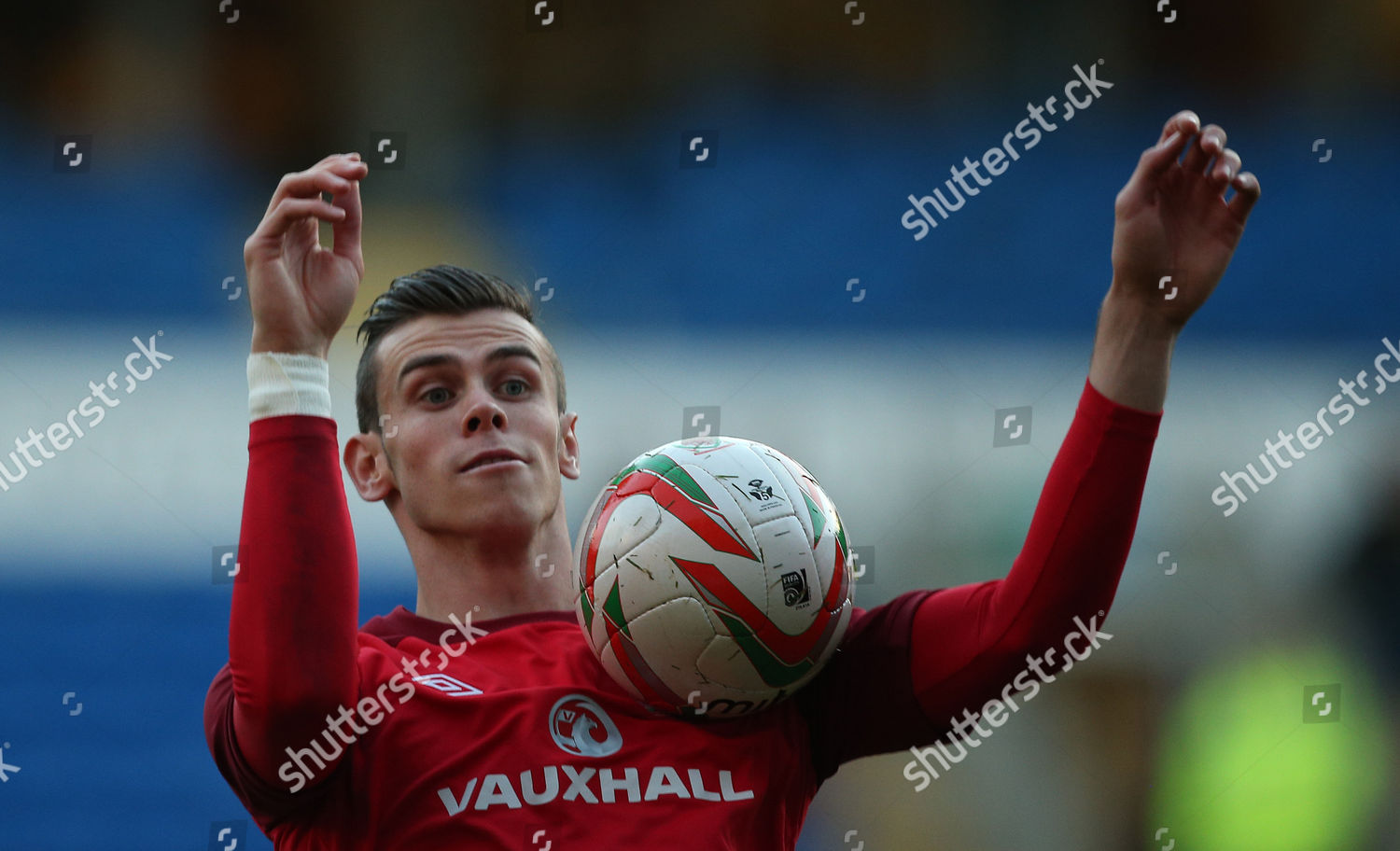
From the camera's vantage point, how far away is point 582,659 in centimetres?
278

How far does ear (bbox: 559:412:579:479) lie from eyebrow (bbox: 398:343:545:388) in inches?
8.9

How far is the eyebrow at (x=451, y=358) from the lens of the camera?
3.10 metres

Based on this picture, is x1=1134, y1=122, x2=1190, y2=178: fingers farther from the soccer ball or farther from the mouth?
the mouth

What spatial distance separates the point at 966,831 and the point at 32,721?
437 centimetres

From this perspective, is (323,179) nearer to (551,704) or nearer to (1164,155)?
(551,704)

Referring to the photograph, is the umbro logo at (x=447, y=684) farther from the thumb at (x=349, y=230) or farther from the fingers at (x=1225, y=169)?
the fingers at (x=1225, y=169)

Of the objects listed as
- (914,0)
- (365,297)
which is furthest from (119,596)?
(914,0)

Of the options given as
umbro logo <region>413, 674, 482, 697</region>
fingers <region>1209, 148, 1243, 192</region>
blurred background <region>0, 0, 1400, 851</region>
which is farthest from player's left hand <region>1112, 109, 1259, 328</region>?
blurred background <region>0, 0, 1400, 851</region>

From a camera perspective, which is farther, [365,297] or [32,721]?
[365,297]

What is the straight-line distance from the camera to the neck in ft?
10.2

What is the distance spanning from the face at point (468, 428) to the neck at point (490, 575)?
0.05 metres

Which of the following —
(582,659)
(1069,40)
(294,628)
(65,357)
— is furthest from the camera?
(1069,40)

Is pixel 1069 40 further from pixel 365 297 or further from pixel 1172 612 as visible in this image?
pixel 365 297

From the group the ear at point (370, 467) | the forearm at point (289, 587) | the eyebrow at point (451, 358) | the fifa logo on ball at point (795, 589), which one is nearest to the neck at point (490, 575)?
the ear at point (370, 467)
